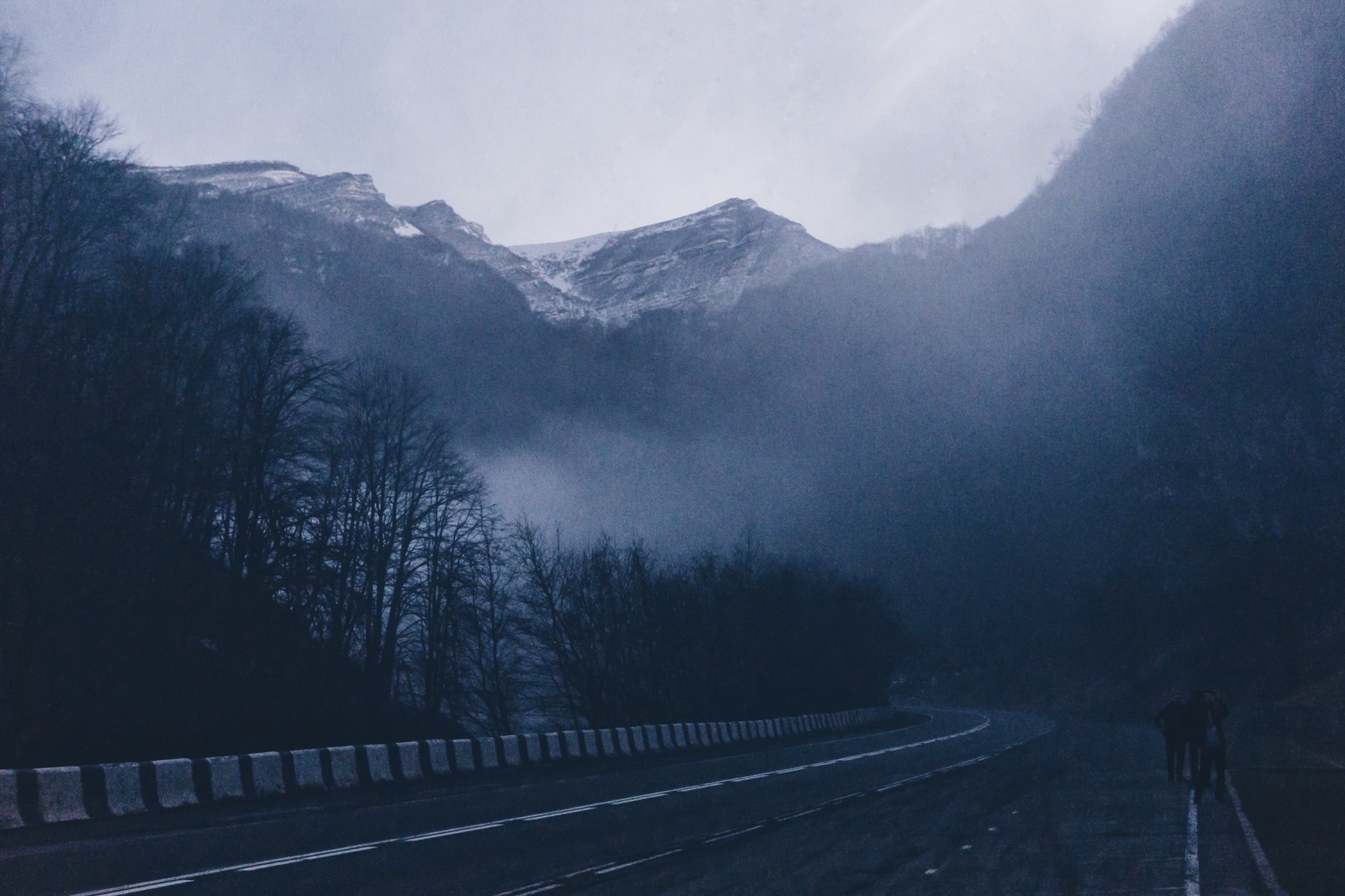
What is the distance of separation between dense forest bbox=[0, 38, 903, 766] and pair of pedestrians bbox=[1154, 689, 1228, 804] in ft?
Result: 62.4

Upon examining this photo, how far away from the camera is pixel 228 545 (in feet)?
129

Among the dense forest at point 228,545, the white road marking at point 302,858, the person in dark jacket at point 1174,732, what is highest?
the dense forest at point 228,545

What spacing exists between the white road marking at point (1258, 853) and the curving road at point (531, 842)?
2810 mm

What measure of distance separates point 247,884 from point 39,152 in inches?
1011

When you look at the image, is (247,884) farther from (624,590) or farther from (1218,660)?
(1218,660)

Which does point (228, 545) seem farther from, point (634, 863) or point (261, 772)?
point (634, 863)

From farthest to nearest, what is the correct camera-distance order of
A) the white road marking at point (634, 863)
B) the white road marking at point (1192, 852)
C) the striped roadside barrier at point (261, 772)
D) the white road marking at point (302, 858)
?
the striped roadside barrier at point (261, 772) < the white road marking at point (634, 863) < the white road marking at point (302, 858) < the white road marking at point (1192, 852)

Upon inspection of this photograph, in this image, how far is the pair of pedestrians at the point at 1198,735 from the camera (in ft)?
64.7

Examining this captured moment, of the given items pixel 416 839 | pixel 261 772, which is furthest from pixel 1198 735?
pixel 261 772

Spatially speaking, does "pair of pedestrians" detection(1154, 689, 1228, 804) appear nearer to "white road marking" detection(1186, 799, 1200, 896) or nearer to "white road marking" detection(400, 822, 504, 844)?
"white road marking" detection(1186, 799, 1200, 896)

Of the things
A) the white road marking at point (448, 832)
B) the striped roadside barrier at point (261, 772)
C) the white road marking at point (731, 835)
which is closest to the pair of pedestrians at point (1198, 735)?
the white road marking at point (731, 835)

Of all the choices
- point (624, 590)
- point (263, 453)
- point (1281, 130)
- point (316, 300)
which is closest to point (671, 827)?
point (263, 453)

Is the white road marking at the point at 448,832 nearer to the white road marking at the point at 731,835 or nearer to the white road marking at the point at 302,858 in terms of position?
the white road marking at the point at 302,858

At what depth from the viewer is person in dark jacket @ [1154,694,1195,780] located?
22.7 m
